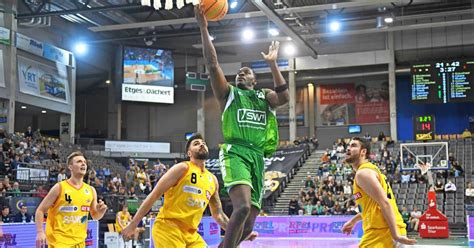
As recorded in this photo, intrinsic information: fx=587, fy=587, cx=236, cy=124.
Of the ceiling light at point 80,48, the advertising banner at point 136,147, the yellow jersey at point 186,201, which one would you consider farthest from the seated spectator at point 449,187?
the ceiling light at point 80,48

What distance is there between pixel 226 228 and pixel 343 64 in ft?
105

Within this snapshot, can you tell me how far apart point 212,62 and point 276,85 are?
27.4 inches

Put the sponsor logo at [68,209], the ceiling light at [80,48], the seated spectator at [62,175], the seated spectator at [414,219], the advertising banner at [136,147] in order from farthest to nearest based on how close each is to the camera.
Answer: the ceiling light at [80,48]
the advertising banner at [136,147]
the seated spectator at [414,219]
the seated spectator at [62,175]
the sponsor logo at [68,209]

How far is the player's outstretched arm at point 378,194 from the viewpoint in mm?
4938

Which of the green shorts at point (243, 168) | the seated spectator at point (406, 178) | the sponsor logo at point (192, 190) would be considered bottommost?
the seated spectator at point (406, 178)

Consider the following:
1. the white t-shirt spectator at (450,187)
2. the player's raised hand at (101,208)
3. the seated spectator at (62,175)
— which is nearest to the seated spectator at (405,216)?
the white t-shirt spectator at (450,187)

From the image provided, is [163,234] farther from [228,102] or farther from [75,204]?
[75,204]

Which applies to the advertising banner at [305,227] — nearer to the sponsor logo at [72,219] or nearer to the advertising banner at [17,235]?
the advertising banner at [17,235]

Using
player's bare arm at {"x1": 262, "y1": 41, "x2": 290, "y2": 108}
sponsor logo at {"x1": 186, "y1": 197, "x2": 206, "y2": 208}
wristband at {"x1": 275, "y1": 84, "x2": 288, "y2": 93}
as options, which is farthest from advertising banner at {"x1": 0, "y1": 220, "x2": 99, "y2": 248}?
wristband at {"x1": 275, "y1": 84, "x2": 288, "y2": 93}

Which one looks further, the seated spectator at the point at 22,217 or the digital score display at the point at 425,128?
the digital score display at the point at 425,128

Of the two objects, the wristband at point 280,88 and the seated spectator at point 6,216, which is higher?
the wristband at point 280,88

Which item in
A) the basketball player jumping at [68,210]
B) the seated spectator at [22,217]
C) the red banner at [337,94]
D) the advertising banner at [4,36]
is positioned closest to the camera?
the basketball player jumping at [68,210]

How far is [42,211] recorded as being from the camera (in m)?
6.71

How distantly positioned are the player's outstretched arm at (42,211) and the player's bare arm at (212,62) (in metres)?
2.49
